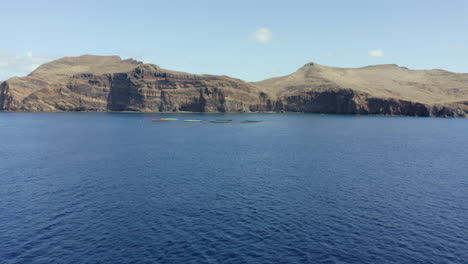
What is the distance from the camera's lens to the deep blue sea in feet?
112

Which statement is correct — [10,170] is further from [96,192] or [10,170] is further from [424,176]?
[424,176]

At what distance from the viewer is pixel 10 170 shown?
2731 inches

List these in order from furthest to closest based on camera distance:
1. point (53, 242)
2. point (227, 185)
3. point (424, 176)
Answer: point (424, 176)
point (227, 185)
point (53, 242)

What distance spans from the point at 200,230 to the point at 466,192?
165ft

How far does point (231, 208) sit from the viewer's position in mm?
46750

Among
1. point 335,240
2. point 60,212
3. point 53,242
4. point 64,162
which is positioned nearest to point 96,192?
point 60,212

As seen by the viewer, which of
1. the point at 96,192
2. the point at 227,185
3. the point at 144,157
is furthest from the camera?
the point at 144,157

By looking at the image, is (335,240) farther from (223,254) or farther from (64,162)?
(64,162)

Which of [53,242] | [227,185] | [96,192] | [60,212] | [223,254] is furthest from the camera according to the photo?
[227,185]

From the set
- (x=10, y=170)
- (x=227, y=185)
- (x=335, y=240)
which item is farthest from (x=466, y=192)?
(x=10, y=170)

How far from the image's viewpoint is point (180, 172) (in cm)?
6925

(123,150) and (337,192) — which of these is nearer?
(337,192)

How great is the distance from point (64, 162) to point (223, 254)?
2432 inches

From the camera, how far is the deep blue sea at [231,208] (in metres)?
34.1
